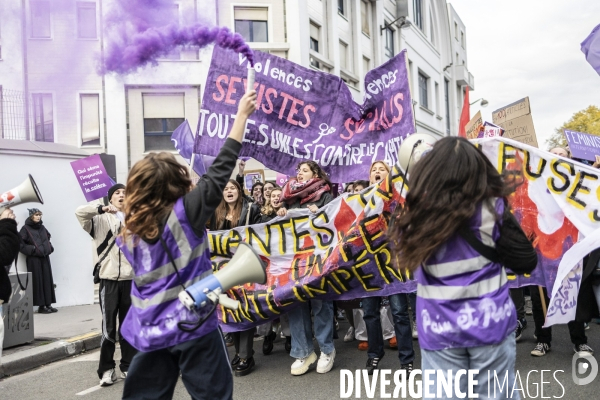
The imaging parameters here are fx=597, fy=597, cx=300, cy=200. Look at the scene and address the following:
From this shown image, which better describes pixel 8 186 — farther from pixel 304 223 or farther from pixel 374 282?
pixel 374 282

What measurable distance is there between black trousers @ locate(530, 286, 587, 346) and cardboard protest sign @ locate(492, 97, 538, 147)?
2.78 m

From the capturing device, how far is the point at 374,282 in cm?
534

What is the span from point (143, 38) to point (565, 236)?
4.81 meters

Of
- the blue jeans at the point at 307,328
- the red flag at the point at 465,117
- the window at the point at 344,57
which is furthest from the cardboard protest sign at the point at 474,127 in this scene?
the window at the point at 344,57

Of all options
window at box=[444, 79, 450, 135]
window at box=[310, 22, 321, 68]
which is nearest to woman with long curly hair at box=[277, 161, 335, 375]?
window at box=[310, 22, 321, 68]

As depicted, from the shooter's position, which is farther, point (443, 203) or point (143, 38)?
point (143, 38)

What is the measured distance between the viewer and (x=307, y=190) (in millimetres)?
6004

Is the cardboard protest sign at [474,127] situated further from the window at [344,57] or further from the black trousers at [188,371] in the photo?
the window at [344,57]

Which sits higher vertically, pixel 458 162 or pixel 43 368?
pixel 458 162

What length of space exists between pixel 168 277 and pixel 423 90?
101ft

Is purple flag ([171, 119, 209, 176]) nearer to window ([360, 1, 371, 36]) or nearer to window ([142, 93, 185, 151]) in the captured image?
window ([142, 93, 185, 151])

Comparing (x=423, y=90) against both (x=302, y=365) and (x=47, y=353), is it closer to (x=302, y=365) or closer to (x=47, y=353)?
(x=47, y=353)

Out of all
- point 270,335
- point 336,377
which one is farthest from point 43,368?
point 336,377

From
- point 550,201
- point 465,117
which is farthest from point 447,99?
point 550,201
